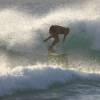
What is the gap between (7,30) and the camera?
2628 centimetres

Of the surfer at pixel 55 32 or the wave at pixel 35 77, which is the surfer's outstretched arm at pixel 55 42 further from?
the wave at pixel 35 77

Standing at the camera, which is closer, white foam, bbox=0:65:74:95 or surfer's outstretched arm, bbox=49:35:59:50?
white foam, bbox=0:65:74:95

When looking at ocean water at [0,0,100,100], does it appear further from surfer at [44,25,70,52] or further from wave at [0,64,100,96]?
surfer at [44,25,70,52]

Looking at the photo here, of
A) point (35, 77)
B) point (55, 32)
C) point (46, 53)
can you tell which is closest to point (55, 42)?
point (55, 32)

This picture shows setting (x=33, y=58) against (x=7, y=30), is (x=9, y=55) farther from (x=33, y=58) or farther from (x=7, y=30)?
(x=7, y=30)

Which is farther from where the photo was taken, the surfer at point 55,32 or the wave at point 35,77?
the surfer at point 55,32

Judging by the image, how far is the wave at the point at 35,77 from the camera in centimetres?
1482

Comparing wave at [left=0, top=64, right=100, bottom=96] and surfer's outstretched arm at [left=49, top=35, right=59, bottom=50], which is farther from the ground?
surfer's outstretched arm at [left=49, top=35, right=59, bottom=50]

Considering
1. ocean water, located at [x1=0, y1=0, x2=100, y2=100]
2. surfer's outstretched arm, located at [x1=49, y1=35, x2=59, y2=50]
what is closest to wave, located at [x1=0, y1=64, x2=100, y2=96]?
ocean water, located at [x1=0, y1=0, x2=100, y2=100]

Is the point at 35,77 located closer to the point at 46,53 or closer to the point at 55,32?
the point at 46,53

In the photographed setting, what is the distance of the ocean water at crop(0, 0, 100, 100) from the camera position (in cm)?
1488

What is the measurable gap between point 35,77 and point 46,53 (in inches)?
217

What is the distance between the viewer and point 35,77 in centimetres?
1559

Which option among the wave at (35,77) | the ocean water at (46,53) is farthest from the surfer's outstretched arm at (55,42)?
the wave at (35,77)
